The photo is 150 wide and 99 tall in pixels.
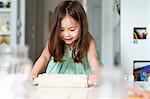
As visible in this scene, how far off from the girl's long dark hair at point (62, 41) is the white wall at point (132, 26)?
0.59m

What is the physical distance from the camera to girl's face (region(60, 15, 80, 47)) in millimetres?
1166

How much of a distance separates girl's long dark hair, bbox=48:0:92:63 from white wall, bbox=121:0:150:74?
23.3 inches

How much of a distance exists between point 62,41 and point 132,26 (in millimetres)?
658

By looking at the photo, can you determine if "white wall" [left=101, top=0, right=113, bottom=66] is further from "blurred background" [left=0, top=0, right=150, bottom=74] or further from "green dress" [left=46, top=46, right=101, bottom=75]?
"green dress" [left=46, top=46, right=101, bottom=75]

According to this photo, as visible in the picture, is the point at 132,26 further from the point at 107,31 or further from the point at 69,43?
the point at 107,31

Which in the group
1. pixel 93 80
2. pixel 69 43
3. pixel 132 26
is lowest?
pixel 93 80

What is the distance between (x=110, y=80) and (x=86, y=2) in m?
2.29

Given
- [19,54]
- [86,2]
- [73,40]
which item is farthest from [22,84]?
[86,2]

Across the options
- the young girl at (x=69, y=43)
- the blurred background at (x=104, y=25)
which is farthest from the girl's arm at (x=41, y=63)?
the blurred background at (x=104, y=25)

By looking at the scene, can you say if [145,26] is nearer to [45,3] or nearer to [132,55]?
[132,55]

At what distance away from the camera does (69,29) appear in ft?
3.86

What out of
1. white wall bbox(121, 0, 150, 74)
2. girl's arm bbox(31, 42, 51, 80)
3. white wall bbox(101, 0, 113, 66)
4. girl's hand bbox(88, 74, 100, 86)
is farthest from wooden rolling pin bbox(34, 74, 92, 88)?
white wall bbox(101, 0, 113, 66)

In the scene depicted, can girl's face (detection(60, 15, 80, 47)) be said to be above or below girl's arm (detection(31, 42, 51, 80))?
above

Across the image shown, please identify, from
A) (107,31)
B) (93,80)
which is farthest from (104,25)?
(93,80)
